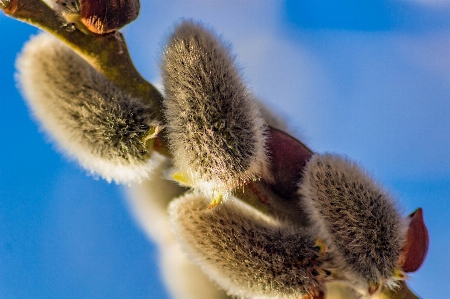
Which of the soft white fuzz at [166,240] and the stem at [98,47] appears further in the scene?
the soft white fuzz at [166,240]

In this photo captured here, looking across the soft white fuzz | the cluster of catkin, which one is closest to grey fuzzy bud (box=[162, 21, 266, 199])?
the cluster of catkin

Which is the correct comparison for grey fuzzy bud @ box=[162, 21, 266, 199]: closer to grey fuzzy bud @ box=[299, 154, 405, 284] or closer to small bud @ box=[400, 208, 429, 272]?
grey fuzzy bud @ box=[299, 154, 405, 284]

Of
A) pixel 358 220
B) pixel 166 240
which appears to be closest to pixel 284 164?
pixel 358 220

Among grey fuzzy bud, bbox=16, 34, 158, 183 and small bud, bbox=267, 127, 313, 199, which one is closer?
grey fuzzy bud, bbox=16, 34, 158, 183

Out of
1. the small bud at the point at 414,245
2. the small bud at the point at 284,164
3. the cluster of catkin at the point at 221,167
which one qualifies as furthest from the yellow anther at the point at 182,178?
the small bud at the point at 414,245

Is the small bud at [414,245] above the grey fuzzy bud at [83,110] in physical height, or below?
above

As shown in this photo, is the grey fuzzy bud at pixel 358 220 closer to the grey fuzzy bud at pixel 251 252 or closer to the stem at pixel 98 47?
the grey fuzzy bud at pixel 251 252

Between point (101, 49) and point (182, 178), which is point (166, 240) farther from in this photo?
point (101, 49)
